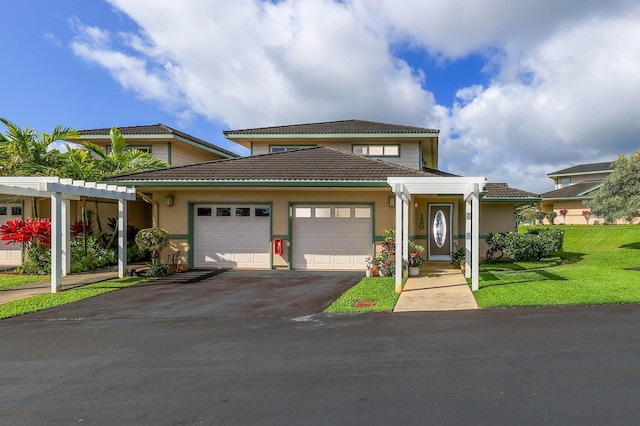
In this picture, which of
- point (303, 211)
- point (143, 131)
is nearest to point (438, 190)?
point (303, 211)

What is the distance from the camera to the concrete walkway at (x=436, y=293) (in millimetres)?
8312

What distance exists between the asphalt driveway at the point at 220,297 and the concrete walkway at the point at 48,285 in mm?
1803

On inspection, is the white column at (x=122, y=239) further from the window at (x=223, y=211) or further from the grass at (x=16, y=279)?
A: the window at (x=223, y=211)

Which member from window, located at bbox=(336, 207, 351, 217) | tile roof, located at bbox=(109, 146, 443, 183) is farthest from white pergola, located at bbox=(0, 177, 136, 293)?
window, located at bbox=(336, 207, 351, 217)

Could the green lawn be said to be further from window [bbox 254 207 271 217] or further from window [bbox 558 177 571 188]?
window [bbox 558 177 571 188]

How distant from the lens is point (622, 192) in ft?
70.2

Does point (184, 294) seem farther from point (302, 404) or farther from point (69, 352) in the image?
point (302, 404)

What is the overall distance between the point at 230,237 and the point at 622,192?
20124 millimetres

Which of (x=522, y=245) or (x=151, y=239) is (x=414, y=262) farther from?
(x=151, y=239)

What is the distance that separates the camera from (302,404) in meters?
4.05

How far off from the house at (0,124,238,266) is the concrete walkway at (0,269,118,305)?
2834 mm

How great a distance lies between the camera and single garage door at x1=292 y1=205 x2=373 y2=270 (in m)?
14.0

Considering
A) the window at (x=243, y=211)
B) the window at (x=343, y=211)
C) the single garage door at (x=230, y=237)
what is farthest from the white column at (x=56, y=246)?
the window at (x=343, y=211)

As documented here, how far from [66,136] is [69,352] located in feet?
40.1
